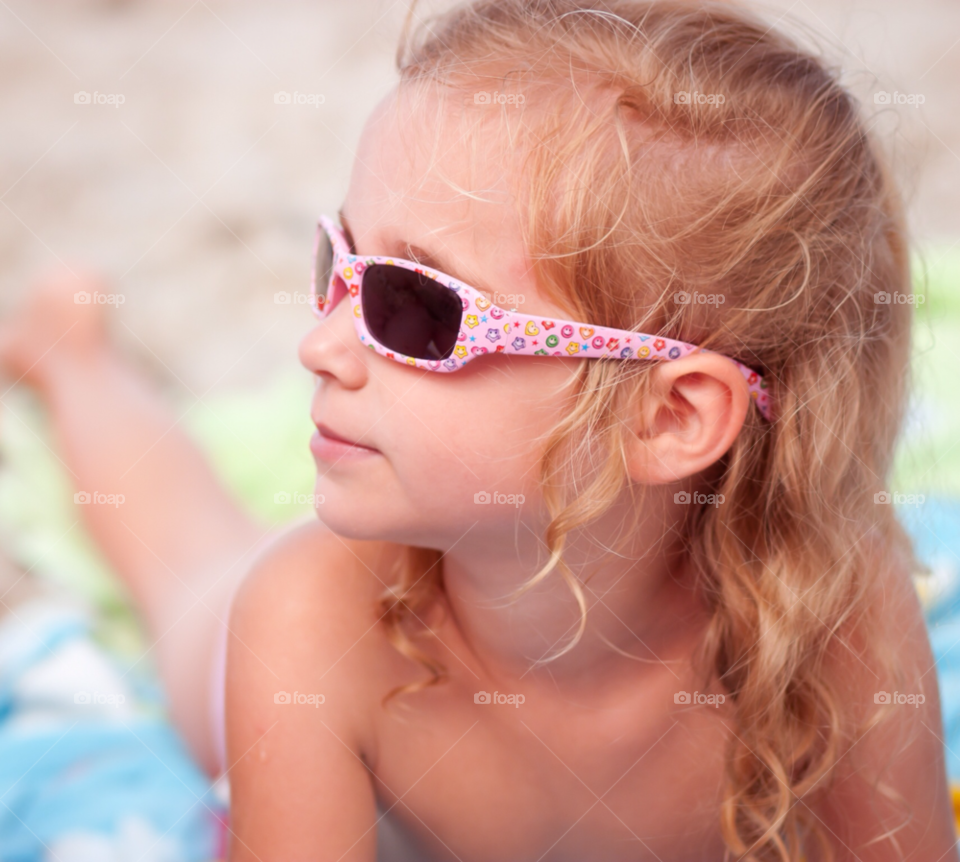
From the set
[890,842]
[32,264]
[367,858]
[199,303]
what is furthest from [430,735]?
[32,264]

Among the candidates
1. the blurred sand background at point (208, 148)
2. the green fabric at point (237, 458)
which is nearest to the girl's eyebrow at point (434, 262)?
the green fabric at point (237, 458)

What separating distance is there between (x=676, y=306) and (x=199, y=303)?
5.99 ft

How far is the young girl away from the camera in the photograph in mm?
988

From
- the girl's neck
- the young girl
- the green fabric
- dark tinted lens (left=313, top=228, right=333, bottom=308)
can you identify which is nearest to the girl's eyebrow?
the young girl

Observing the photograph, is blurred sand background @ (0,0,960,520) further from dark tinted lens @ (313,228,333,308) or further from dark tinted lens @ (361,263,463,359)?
dark tinted lens @ (361,263,463,359)

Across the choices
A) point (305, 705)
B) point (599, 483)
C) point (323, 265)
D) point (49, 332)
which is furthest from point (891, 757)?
point (49, 332)

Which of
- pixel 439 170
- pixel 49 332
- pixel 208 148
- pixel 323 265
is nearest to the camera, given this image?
pixel 439 170

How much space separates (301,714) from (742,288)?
2.46ft

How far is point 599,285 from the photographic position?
3.26 feet

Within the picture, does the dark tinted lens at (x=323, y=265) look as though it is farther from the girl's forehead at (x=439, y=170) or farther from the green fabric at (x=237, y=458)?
the green fabric at (x=237, y=458)

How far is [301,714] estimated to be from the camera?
3.79 ft

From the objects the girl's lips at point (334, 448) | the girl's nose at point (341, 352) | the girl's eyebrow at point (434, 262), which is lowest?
the girl's lips at point (334, 448)

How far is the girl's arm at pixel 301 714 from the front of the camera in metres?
1.13

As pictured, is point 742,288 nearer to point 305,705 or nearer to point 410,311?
point 410,311
